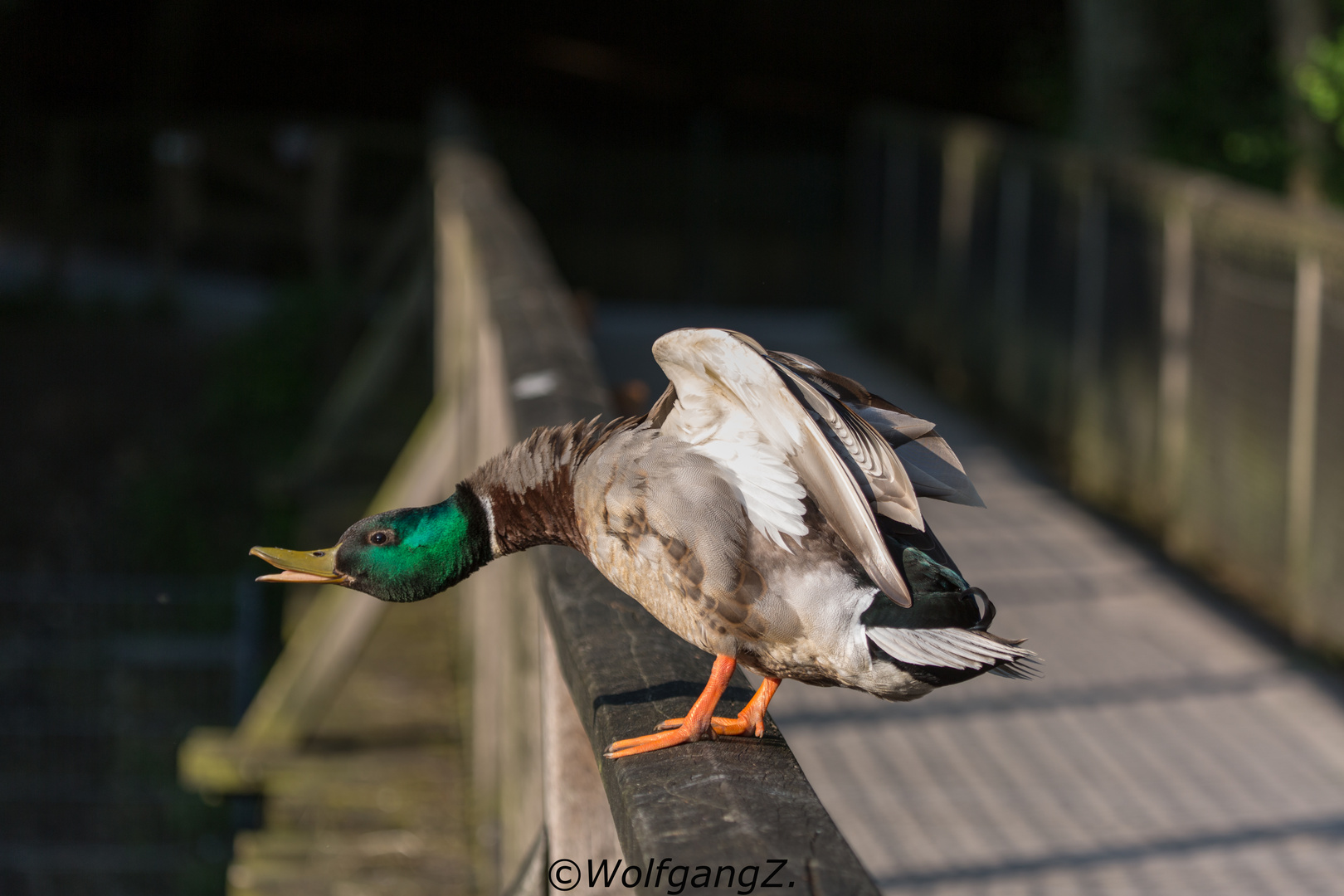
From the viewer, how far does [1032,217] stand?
873 centimetres

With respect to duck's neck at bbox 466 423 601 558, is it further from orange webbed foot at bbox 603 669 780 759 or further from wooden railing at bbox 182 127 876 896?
orange webbed foot at bbox 603 669 780 759

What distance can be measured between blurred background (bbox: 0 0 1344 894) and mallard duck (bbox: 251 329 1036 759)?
7.41ft

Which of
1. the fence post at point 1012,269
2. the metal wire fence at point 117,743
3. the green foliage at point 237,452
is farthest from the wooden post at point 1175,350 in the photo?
the green foliage at point 237,452

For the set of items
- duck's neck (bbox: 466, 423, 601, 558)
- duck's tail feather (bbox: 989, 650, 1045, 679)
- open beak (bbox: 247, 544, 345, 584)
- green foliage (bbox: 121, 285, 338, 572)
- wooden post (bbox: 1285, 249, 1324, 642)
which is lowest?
green foliage (bbox: 121, 285, 338, 572)

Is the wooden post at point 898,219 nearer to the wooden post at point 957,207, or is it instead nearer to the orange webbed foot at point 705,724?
the wooden post at point 957,207

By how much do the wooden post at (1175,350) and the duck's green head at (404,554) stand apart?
5307 millimetres

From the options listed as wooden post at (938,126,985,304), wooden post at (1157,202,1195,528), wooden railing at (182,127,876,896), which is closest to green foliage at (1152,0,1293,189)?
wooden post at (938,126,985,304)

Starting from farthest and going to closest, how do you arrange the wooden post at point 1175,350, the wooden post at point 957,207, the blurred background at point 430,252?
1. the wooden post at point 957,207
2. the blurred background at point 430,252
3. the wooden post at point 1175,350

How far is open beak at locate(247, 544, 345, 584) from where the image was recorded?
189 cm

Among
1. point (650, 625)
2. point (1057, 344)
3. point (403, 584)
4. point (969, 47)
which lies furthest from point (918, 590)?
point (969, 47)

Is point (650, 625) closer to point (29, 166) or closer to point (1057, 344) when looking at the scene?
point (1057, 344)

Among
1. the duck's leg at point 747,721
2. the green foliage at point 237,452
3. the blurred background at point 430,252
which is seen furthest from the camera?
the green foliage at point 237,452

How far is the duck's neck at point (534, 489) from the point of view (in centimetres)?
200

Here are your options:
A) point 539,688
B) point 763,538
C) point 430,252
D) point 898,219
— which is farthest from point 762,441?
point 898,219
